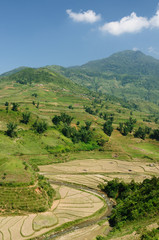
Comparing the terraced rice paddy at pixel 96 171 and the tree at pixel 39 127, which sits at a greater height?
the tree at pixel 39 127

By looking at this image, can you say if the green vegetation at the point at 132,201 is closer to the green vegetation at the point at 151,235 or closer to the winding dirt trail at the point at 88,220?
the winding dirt trail at the point at 88,220

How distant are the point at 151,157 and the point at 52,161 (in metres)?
58.0

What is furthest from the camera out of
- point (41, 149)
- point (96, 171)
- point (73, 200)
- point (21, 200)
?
point (41, 149)

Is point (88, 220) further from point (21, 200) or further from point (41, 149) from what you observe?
point (41, 149)

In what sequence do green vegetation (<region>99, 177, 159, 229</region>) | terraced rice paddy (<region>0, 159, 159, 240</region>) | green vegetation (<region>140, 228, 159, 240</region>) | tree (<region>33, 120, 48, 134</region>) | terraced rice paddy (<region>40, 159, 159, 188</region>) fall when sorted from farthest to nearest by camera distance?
1. tree (<region>33, 120, 48, 134</region>)
2. terraced rice paddy (<region>40, 159, 159, 188</region>)
3. green vegetation (<region>99, 177, 159, 229</region>)
4. terraced rice paddy (<region>0, 159, 159, 240</region>)
5. green vegetation (<region>140, 228, 159, 240</region>)

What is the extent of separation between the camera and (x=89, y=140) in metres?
124

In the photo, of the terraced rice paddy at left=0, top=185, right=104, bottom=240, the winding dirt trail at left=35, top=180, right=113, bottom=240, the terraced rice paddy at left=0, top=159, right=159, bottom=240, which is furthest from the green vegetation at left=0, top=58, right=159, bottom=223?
the winding dirt trail at left=35, top=180, right=113, bottom=240

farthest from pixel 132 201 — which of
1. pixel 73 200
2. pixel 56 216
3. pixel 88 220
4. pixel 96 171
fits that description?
pixel 96 171

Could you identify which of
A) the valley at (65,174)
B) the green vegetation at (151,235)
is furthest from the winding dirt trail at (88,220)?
the green vegetation at (151,235)

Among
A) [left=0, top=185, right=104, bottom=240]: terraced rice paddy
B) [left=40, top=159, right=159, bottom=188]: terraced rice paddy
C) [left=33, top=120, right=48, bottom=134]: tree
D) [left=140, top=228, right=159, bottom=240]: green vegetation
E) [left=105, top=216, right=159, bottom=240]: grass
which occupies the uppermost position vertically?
[left=33, top=120, right=48, bottom=134]: tree

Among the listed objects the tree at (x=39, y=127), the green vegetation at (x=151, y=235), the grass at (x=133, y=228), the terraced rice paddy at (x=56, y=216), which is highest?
the tree at (x=39, y=127)

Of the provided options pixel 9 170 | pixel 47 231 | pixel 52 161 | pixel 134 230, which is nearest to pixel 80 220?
pixel 47 231

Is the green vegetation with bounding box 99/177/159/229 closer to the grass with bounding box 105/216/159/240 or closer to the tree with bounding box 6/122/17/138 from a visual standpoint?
the grass with bounding box 105/216/159/240

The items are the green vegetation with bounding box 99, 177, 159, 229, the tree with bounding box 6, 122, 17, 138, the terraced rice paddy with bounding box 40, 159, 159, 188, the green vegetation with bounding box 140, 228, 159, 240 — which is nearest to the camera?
the green vegetation with bounding box 140, 228, 159, 240
